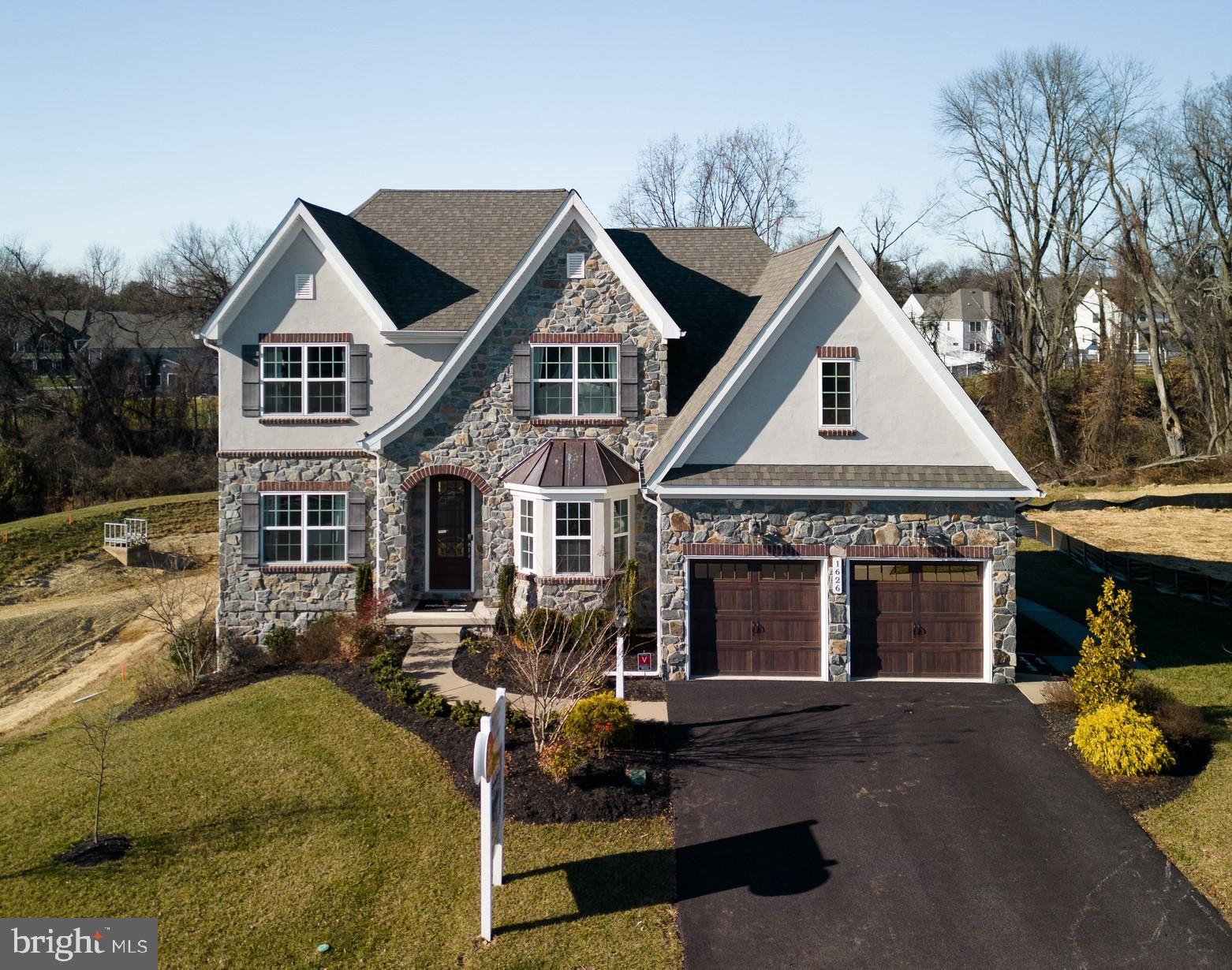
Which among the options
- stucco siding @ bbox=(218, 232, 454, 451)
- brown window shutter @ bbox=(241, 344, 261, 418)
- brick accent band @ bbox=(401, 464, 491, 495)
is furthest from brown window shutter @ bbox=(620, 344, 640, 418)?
brown window shutter @ bbox=(241, 344, 261, 418)

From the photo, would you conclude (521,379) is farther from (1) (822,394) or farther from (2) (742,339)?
(1) (822,394)

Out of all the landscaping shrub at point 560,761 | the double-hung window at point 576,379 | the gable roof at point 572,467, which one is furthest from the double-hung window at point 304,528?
the landscaping shrub at point 560,761

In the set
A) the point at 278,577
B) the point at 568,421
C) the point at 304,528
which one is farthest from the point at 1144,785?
the point at 278,577

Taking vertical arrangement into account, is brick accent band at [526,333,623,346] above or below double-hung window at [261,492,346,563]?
above

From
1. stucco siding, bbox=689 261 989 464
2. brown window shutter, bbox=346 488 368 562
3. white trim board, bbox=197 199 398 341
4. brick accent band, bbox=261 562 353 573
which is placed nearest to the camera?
stucco siding, bbox=689 261 989 464

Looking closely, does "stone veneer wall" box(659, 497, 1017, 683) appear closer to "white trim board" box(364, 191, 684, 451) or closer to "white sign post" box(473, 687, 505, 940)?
"white trim board" box(364, 191, 684, 451)

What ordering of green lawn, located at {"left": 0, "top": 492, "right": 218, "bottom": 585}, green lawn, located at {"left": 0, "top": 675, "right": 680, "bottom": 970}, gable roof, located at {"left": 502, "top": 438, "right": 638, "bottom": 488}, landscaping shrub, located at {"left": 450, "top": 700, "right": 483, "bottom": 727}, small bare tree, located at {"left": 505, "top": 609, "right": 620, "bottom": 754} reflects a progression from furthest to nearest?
green lawn, located at {"left": 0, "top": 492, "right": 218, "bottom": 585} → gable roof, located at {"left": 502, "top": 438, "right": 638, "bottom": 488} → landscaping shrub, located at {"left": 450, "top": 700, "right": 483, "bottom": 727} → small bare tree, located at {"left": 505, "top": 609, "right": 620, "bottom": 754} → green lawn, located at {"left": 0, "top": 675, "right": 680, "bottom": 970}

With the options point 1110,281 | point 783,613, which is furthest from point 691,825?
point 1110,281
